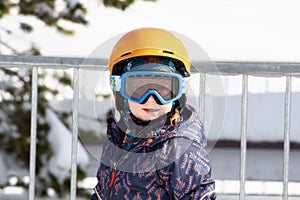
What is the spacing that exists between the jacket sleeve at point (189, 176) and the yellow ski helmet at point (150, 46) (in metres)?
0.36

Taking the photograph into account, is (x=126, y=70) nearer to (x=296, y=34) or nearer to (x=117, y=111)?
(x=117, y=111)

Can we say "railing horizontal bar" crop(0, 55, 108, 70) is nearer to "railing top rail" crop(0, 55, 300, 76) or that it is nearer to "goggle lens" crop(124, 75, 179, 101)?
"railing top rail" crop(0, 55, 300, 76)

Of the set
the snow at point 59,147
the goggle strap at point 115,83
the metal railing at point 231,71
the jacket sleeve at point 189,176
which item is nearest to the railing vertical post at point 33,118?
the metal railing at point 231,71

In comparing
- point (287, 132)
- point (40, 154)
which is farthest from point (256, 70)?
point (40, 154)

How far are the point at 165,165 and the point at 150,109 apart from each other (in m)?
0.24

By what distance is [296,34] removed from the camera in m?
16.0

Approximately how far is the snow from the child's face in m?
6.88

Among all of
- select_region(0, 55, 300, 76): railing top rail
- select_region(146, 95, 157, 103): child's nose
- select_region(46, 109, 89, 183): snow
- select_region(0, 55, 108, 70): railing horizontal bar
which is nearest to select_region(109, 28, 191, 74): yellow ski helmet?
select_region(146, 95, 157, 103): child's nose

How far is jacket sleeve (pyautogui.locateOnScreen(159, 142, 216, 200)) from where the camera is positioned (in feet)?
8.36

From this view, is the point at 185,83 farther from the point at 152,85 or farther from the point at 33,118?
the point at 33,118

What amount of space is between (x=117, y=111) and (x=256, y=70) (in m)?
1.34

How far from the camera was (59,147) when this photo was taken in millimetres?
9594

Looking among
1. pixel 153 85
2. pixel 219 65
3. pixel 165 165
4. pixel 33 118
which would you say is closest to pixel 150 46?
pixel 153 85

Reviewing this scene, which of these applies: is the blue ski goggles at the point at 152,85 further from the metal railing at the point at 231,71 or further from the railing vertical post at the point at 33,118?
the railing vertical post at the point at 33,118
